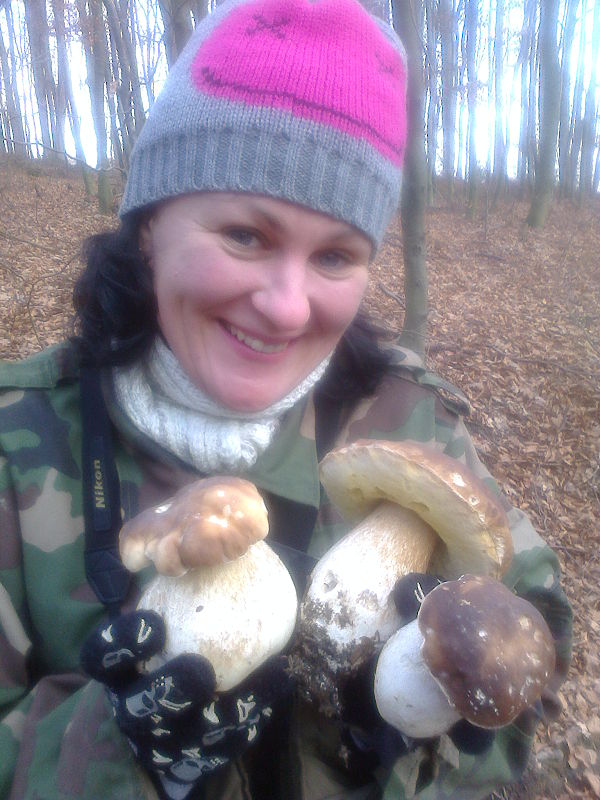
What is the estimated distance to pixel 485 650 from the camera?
42.9 inches

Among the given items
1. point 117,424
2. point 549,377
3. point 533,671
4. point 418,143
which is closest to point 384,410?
point 117,424

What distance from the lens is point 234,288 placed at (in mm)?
1499

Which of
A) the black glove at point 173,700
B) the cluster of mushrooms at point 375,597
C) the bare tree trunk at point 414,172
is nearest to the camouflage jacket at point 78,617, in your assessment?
the black glove at point 173,700

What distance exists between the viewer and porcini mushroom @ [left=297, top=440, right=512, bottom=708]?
131cm

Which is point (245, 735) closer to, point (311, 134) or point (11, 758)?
point (11, 758)

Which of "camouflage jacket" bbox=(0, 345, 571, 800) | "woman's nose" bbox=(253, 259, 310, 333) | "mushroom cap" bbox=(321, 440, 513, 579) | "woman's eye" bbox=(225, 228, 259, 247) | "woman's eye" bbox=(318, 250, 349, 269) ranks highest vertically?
"woman's eye" bbox=(225, 228, 259, 247)

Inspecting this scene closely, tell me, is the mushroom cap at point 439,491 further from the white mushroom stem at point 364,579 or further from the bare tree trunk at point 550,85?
the bare tree trunk at point 550,85

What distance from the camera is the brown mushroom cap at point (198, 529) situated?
1172 mm

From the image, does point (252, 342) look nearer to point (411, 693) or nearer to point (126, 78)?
point (411, 693)

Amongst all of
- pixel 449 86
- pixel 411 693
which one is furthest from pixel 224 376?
pixel 449 86

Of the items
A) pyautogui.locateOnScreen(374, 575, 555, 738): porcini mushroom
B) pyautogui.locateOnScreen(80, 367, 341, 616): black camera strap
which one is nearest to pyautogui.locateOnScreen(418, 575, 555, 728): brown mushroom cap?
pyautogui.locateOnScreen(374, 575, 555, 738): porcini mushroom

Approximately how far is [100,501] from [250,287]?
769 millimetres

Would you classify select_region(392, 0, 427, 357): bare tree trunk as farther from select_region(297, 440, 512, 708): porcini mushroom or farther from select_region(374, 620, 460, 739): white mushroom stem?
select_region(374, 620, 460, 739): white mushroom stem

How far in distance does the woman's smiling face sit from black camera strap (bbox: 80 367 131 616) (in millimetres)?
310
